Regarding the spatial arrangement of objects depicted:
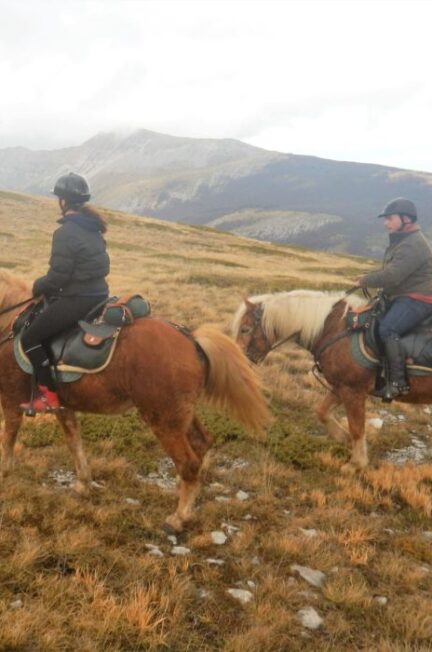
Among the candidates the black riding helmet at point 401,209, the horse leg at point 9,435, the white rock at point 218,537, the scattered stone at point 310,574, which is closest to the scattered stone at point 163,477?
the white rock at point 218,537

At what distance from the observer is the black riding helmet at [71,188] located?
5.57 m

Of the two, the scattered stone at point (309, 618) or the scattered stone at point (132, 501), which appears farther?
the scattered stone at point (132, 501)

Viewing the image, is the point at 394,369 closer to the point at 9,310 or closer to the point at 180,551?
the point at 180,551

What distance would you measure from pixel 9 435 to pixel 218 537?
9.60 feet

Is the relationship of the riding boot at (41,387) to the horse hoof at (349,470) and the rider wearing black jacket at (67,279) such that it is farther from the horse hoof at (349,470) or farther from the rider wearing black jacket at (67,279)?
the horse hoof at (349,470)

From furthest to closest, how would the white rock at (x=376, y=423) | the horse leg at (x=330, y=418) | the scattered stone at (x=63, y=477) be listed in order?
the white rock at (x=376, y=423) < the horse leg at (x=330, y=418) < the scattered stone at (x=63, y=477)

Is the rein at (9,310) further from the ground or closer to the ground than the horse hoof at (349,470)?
further from the ground

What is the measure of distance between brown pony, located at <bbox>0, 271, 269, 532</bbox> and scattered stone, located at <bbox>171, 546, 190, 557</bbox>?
326mm

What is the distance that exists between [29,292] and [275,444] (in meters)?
4.65

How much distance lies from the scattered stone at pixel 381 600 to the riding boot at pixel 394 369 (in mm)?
3201

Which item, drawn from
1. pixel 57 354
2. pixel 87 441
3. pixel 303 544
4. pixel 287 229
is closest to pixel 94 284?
pixel 57 354

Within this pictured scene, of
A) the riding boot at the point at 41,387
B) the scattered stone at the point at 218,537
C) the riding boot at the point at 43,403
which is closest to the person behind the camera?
the scattered stone at the point at 218,537

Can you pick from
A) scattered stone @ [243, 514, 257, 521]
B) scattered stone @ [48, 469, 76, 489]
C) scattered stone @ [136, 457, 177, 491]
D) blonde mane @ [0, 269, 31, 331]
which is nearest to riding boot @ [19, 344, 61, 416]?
blonde mane @ [0, 269, 31, 331]

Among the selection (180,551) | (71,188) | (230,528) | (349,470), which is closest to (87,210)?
(71,188)
